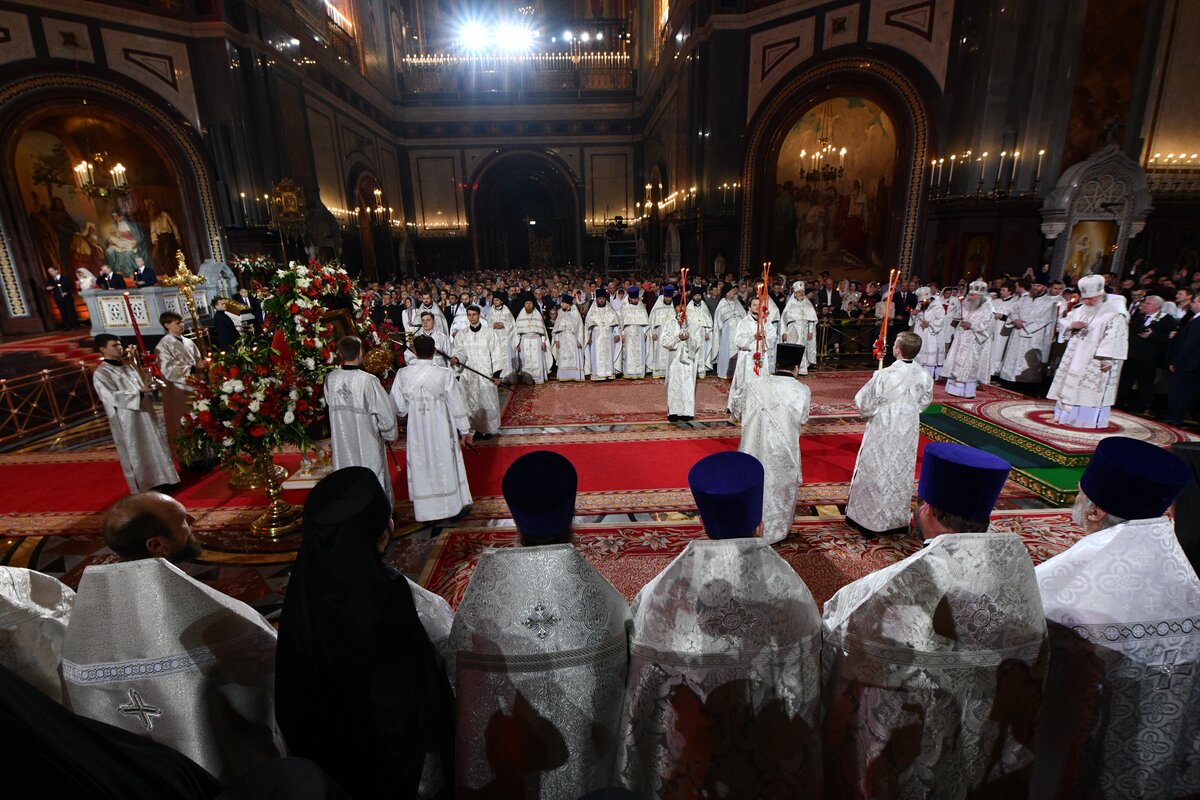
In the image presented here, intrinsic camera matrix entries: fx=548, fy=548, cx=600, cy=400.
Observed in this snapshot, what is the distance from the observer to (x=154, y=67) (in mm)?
14078

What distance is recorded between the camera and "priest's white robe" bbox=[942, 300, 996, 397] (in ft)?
30.8

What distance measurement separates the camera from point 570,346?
11438 millimetres

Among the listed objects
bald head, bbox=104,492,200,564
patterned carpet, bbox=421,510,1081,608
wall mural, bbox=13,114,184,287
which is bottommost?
patterned carpet, bbox=421,510,1081,608

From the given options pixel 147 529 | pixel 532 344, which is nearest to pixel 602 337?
pixel 532 344

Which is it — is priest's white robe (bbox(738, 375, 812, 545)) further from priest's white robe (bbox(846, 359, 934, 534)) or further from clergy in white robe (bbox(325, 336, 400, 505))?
clergy in white robe (bbox(325, 336, 400, 505))

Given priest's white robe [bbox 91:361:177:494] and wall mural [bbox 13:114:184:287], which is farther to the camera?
wall mural [bbox 13:114:184:287]

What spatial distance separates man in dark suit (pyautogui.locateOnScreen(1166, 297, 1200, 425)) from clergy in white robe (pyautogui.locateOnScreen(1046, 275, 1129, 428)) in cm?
59

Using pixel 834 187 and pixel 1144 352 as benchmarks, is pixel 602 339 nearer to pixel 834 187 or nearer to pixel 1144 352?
pixel 1144 352

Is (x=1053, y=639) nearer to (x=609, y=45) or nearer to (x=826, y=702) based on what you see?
(x=826, y=702)

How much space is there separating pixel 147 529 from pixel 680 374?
6621 mm

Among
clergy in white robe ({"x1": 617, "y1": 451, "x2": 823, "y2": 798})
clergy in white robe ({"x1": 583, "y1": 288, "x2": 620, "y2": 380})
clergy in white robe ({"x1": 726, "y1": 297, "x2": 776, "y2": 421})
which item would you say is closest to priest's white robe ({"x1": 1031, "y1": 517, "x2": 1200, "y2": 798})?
clergy in white robe ({"x1": 617, "y1": 451, "x2": 823, "y2": 798})

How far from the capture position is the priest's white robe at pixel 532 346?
10.6 meters

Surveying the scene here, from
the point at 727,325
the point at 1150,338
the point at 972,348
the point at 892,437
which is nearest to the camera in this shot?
the point at 892,437

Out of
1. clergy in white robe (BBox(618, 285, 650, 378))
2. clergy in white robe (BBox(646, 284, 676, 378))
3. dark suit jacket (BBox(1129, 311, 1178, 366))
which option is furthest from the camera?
clergy in white robe (BBox(618, 285, 650, 378))
